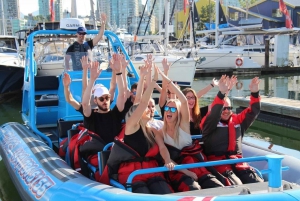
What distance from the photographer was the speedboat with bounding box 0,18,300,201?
290 centimetres

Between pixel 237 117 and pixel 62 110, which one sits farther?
pixel 62 110

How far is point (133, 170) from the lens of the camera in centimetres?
363

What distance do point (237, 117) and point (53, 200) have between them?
199 cm

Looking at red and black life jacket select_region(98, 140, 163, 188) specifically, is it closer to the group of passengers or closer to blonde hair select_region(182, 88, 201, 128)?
the group of passengers

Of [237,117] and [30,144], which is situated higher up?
[237,117]

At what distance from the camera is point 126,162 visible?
3.65 m

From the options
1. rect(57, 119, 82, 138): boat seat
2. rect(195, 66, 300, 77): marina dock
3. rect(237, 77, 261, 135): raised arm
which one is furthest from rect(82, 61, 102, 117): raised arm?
rect(195, 66, 300, 77): marina dock

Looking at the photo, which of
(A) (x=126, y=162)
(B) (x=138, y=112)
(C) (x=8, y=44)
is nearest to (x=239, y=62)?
(C) (x=8, y=44)

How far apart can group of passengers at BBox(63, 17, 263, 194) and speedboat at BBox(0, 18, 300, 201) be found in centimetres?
23

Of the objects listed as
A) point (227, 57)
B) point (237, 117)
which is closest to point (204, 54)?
point (227, 57)

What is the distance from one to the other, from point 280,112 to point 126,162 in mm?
6610

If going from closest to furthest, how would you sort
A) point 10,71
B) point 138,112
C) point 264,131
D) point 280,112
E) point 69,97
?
point 138,112, point 69,97, point 264,131, point 280,112, point 10,71

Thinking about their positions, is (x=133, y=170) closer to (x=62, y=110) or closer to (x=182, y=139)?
(x=182, y=139)

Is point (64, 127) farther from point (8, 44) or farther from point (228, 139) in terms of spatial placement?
point (8, 44)
